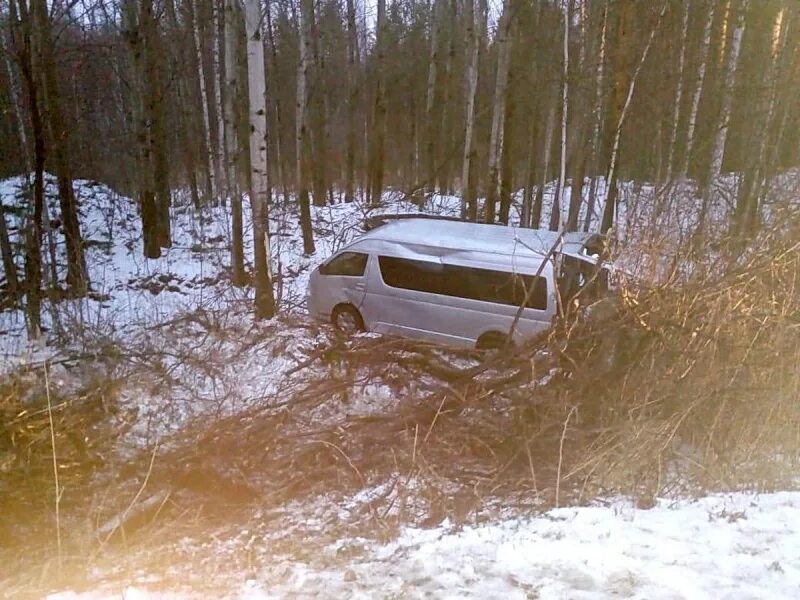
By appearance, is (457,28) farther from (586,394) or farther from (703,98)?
(586,394)

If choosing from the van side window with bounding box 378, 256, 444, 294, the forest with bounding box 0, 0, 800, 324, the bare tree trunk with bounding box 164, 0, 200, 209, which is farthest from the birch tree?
the van side window with bounding box 378, 256, 444, 294

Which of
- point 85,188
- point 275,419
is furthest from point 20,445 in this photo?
point 85,188

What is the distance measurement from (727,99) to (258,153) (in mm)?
12123

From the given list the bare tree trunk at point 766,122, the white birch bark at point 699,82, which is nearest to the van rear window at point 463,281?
the bare tree trunk at point 766,122

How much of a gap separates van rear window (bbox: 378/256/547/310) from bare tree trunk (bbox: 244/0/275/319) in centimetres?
212

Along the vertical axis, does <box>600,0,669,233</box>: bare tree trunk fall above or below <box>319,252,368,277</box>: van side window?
above

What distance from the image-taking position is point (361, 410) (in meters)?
6.09

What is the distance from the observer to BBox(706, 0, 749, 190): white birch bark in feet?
40.0

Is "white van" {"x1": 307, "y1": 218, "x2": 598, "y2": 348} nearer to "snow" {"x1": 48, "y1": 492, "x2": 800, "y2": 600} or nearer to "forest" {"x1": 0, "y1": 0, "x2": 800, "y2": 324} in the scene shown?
"forest" {"x1": 0, "y1": 0, "x2": 800, "y2": 324}

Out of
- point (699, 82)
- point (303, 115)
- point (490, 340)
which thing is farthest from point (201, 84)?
point (699, 82)

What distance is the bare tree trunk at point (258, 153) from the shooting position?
8445 mm

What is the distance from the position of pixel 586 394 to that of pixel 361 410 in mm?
2200

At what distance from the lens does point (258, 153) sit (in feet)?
29.2

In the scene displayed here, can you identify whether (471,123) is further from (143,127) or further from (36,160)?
(36,160)
